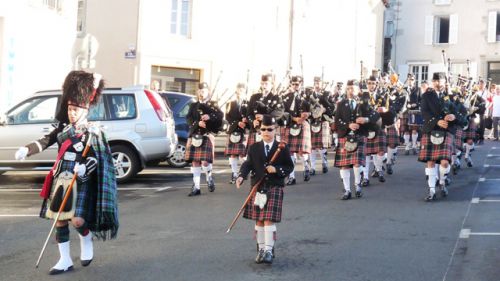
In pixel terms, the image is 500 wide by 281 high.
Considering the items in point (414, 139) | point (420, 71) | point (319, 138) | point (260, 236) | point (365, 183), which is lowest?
point (260, 236)

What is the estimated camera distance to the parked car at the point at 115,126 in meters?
12.1

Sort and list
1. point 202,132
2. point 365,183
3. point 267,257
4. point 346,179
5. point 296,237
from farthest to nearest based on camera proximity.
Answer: point 365,183
point 202,132
point 346,179
point 296,237
point 267,257

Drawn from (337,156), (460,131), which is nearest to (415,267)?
(337,156)

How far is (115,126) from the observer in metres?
12.3

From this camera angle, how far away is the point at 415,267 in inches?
256

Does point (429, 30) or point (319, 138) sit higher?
point (429, 30)

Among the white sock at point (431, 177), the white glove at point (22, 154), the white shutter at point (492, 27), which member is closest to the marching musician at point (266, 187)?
the white glove at point (22, 154)

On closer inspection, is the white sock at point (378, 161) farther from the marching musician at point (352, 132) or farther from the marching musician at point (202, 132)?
the marching musician at point (202, 132)

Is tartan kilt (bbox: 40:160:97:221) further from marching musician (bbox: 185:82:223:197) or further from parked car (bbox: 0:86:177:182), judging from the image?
parked car (bbox: 0:86:177:182)

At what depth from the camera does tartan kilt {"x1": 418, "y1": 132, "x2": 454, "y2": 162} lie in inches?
408

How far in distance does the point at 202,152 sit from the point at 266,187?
4437 millimetres

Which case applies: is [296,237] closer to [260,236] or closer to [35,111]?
[260,236]

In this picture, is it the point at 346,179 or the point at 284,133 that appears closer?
the point at 346,179

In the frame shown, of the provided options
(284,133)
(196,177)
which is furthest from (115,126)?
(284,133)
